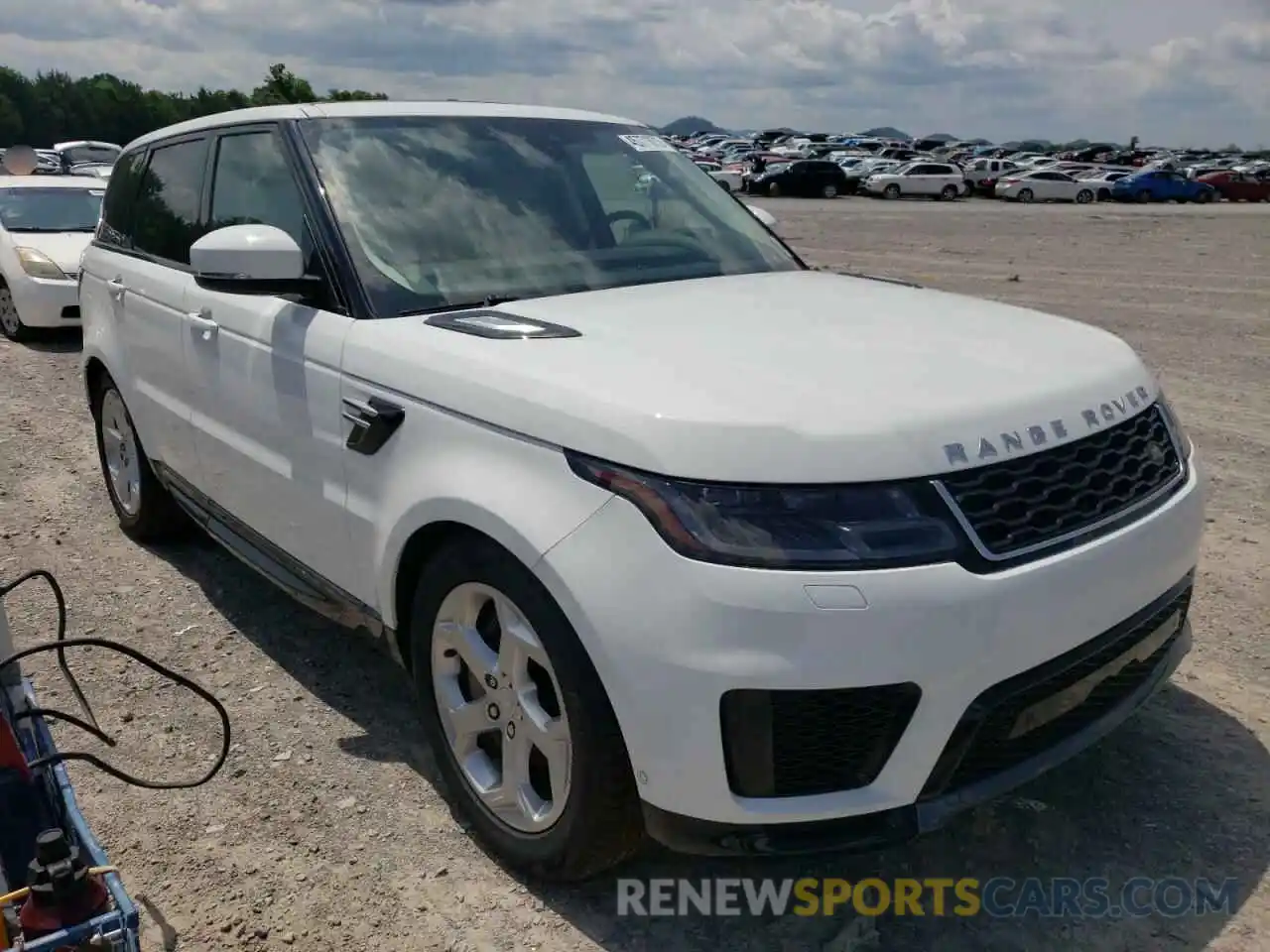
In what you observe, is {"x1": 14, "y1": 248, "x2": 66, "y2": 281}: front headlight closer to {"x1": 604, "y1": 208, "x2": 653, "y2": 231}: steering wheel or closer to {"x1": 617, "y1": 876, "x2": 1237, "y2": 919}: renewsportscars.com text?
{"x1": 604, "y1": 208, "x2": 653, "y2": 231}: steering wheel

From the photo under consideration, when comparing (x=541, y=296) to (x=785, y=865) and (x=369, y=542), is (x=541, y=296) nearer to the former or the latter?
(x=369, y=542)

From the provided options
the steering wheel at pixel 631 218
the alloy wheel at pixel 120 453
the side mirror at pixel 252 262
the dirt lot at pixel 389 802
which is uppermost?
the steering wheel at pixel 631 218

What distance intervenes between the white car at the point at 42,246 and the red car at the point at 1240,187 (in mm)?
45793

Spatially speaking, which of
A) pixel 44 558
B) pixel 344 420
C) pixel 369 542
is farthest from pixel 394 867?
pixel 44 558

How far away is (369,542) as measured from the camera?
3.03 m

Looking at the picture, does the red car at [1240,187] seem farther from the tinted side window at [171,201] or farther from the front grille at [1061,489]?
the front grille at [1061,489]

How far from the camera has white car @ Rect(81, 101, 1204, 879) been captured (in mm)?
2193

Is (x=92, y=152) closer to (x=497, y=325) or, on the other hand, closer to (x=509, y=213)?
(x=509, y=213)

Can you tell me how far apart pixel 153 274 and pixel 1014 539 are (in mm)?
3484

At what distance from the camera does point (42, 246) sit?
34.8 feet

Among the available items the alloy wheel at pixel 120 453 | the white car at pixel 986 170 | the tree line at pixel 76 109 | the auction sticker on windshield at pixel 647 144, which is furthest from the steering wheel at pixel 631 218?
the tree line at pixel 76 109

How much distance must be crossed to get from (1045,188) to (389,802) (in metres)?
43.3

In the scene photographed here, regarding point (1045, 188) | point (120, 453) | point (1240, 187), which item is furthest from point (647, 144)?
point (1240, 187)

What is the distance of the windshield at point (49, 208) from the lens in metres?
11.1
